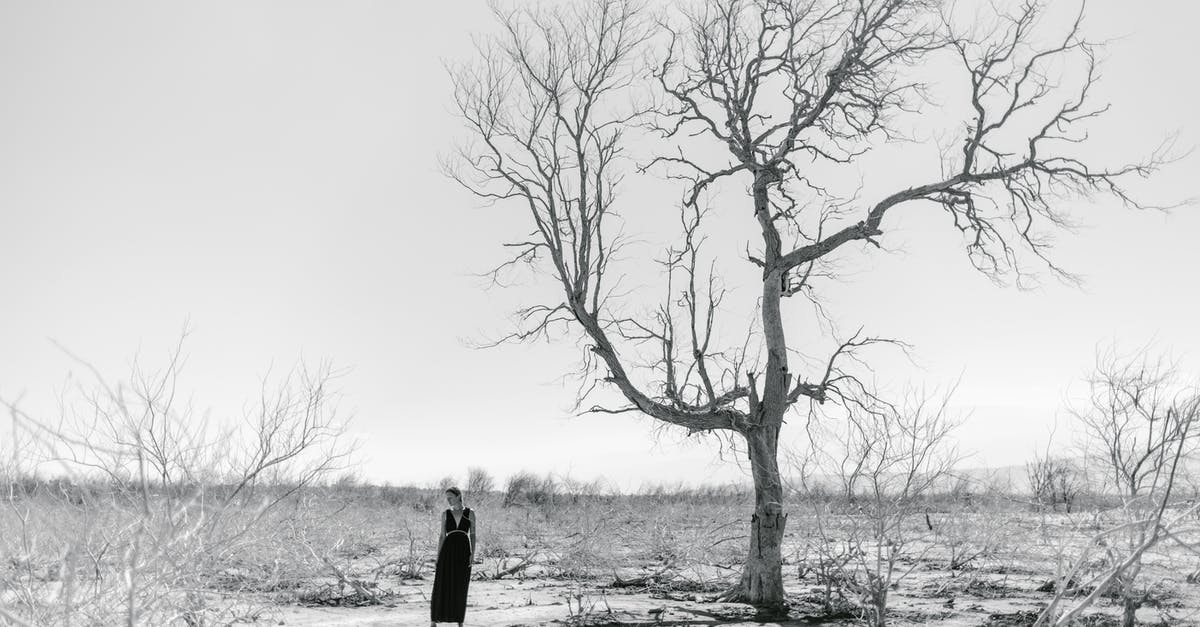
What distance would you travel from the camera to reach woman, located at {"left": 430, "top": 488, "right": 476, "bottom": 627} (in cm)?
947

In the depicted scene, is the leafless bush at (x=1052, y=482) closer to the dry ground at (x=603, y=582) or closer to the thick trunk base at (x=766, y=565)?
the dry ground at (x=603, y=582)

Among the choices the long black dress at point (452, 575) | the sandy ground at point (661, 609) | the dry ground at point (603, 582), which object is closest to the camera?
the long black dress at point (452, 575)

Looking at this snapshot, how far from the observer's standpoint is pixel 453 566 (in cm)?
955

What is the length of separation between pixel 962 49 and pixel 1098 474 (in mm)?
7071

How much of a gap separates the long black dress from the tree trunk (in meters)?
3.91

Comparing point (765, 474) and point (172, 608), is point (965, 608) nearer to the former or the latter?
point (765, 474)

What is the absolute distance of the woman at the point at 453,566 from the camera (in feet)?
31.1

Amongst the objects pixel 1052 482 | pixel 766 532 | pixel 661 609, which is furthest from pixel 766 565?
pixel 1052 482

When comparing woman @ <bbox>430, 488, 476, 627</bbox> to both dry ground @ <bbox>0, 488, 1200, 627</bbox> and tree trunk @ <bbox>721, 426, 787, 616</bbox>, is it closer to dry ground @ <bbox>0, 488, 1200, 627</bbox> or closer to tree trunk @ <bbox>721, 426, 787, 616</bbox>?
dry ground @ <bbox>0, 488, 1200, 627</bbox>

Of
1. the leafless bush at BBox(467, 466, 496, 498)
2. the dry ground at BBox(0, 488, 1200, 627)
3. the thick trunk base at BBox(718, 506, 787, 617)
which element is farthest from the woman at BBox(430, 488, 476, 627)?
the leafless bush at BBox(467, 466, 496, 498)

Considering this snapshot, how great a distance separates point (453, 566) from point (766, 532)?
14.0 feet

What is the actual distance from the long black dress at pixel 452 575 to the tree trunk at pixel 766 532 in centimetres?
391

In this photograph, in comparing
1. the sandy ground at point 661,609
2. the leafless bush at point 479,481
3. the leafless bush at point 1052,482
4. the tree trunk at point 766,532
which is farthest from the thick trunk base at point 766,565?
the leafless bush at point 479,481

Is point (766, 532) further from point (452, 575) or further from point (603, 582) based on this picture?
point (603, 582)
